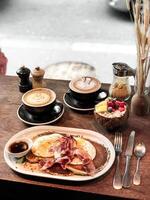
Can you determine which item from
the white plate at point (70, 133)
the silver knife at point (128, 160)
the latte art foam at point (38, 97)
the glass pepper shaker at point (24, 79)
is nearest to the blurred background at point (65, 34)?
the glass pepper shaker at point (24, 79)

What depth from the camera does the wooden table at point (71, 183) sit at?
3.71ft

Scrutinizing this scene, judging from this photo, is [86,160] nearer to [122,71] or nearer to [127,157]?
[127,157]

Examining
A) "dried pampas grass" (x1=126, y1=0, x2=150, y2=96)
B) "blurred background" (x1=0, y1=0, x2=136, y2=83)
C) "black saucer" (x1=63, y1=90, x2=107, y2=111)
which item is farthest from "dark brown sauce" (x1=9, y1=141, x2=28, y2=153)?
"blurred background" (x1=0, y1=0, x2=136, y2=83)

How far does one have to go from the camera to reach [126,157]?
1.26 meters

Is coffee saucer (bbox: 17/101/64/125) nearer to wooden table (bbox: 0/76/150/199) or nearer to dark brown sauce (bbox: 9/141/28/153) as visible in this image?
wooden table (bbox: 0/76/150/199)

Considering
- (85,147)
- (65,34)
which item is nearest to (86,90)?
(85,147)

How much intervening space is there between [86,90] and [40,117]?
0.25m

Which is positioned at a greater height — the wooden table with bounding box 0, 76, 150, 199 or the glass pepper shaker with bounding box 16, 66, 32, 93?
the glass pepper shaker with bounding box 16, 66, 32, 93

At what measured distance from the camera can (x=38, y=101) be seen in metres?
1.46

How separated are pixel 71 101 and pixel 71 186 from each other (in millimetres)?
500

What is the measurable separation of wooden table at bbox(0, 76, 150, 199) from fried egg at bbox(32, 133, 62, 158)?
110mm

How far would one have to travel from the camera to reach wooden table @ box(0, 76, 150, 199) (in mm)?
1130

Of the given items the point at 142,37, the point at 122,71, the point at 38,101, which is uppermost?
the point at 142,37

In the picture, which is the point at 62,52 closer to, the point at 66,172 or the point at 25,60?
the point at 25,60
